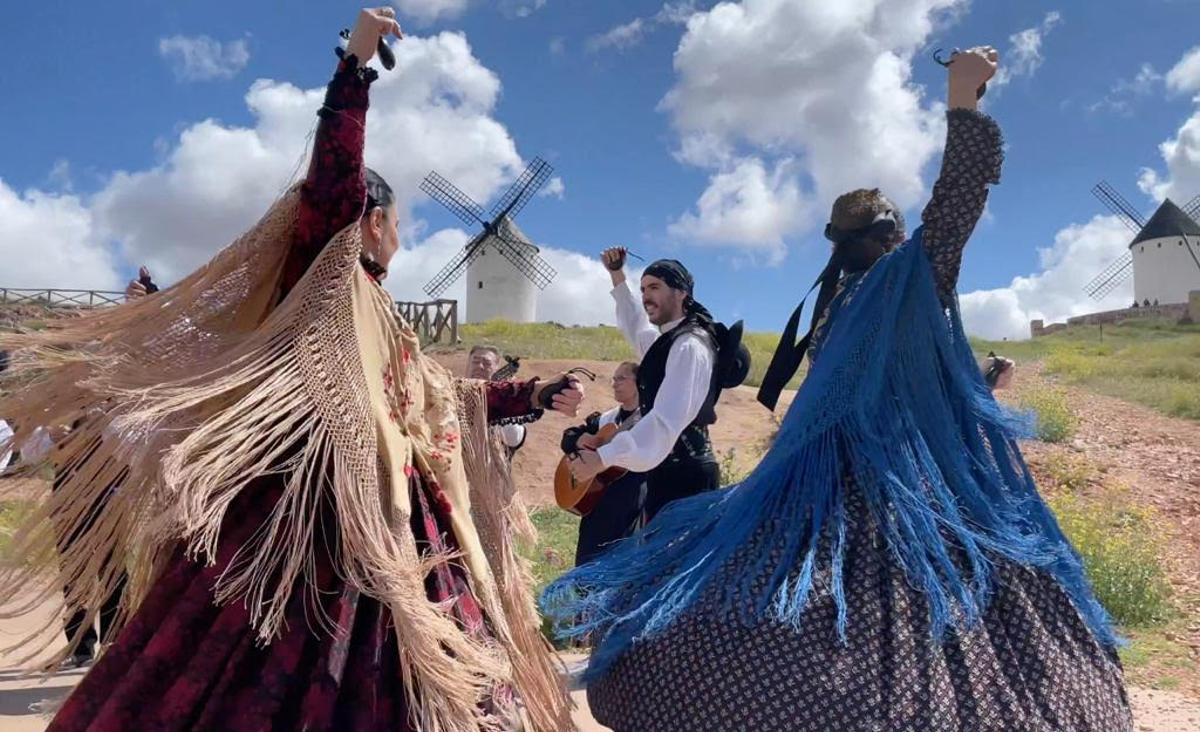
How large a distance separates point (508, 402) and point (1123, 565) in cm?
589

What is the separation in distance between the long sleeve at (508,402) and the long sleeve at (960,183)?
4.11 ft

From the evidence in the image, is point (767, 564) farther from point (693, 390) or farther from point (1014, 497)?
point (693, 390)

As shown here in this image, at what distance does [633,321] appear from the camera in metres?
4.38

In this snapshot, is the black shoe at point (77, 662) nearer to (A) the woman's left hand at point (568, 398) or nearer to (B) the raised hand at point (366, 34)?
(A) the woman's left hand at point (568, 398)

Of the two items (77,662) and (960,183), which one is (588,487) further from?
(77,662)

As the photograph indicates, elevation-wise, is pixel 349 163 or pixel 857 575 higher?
pixel 349 163

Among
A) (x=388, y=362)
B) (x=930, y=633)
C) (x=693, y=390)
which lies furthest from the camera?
(x=693, y=390)

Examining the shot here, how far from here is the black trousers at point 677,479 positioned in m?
3.51

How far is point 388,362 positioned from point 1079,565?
5.91ft

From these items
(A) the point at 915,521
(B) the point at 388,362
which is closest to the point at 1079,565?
(A) the point at 915,521

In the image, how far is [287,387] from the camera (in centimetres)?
206

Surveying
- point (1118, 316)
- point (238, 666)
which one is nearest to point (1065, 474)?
point (238, 666)

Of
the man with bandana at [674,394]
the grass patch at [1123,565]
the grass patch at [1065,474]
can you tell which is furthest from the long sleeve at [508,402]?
the grass patch at [1065,474]

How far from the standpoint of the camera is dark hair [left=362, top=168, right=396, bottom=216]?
7.60 ft
